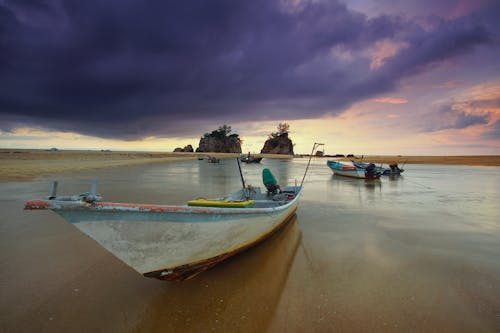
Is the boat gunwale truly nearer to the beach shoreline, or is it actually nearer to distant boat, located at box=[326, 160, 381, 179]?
the beach shoreline

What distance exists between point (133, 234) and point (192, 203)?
1.97 metres

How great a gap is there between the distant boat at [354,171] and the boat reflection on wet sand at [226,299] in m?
22.0

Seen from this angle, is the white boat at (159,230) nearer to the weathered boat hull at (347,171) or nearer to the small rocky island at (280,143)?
the weathered boat hull at (347,171)

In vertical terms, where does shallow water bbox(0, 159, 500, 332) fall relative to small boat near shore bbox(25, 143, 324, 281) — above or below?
below

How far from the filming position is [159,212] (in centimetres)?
359

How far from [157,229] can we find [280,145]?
15241 cm

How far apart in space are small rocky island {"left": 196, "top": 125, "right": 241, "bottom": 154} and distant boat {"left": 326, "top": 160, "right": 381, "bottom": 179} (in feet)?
424

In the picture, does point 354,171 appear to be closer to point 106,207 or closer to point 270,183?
point 270,183

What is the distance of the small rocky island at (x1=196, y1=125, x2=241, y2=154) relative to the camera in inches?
6127

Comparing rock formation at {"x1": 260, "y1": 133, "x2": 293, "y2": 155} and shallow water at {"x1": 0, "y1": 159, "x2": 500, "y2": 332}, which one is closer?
shallow water at {"x1": 0, "y1": 159, "x2": 500, "y2": 332}

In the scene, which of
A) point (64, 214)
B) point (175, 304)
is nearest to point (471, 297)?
point (175, 304)

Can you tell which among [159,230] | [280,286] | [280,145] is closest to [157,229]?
[159,230]

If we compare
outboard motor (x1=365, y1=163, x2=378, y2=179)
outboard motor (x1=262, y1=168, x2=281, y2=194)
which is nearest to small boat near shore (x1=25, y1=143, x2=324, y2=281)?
outboard motor (x1=262, y1=168, x2=281, y2=194)

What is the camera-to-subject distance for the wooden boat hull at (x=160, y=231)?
334 cm
